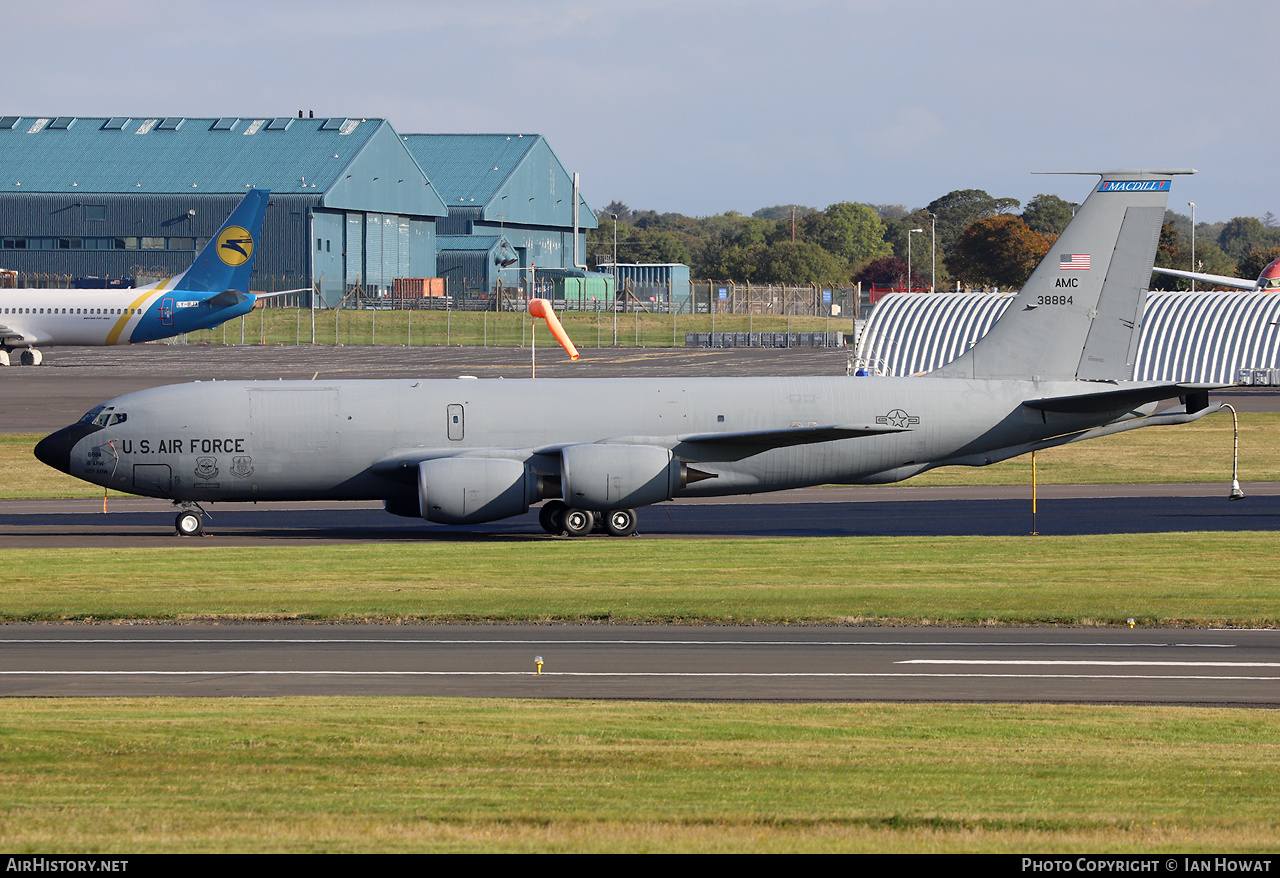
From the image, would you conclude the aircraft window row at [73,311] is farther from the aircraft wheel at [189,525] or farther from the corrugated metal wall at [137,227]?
the aircraft wheel at [189,525]

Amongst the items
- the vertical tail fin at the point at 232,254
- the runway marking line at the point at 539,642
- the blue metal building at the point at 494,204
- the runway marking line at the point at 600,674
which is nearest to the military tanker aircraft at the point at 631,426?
the runway marking line at the point at 539,642

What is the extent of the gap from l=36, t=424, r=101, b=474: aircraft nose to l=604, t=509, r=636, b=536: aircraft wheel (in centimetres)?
1253

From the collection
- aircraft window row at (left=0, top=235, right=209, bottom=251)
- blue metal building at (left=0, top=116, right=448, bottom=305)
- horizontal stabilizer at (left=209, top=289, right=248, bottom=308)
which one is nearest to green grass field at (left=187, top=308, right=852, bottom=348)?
blue metal building at (left=0, top=116, right=448, bottom=305)

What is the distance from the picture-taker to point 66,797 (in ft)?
37.2

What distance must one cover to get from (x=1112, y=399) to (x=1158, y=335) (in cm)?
4798

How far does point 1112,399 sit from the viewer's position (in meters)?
34.2

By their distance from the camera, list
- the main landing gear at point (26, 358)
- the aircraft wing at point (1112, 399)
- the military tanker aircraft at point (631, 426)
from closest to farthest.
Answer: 1. the aircraft wing at point (1112, 399)
2. the military tanker aircraft at point (631, 426)
3. the main landing gear at point (26, 358)

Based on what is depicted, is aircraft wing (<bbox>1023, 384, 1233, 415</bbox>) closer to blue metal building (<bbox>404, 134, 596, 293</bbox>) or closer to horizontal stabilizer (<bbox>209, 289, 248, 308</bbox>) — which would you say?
horizontal stabilizer (<bbox>209, 289, 248, 308</bbox>)

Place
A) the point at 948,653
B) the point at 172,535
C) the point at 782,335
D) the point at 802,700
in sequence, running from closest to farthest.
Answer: the point at 802,700 → the point at 948,653 → the point at 172,535 → the point at 782,335

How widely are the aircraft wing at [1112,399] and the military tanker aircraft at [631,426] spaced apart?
0.05 m

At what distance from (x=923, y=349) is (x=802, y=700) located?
203 feet

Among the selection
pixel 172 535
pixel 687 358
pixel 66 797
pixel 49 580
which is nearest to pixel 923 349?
pixel 687 358

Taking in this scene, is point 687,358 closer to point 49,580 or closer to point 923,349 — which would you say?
point 923,349

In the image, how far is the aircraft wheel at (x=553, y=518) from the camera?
114 ft
